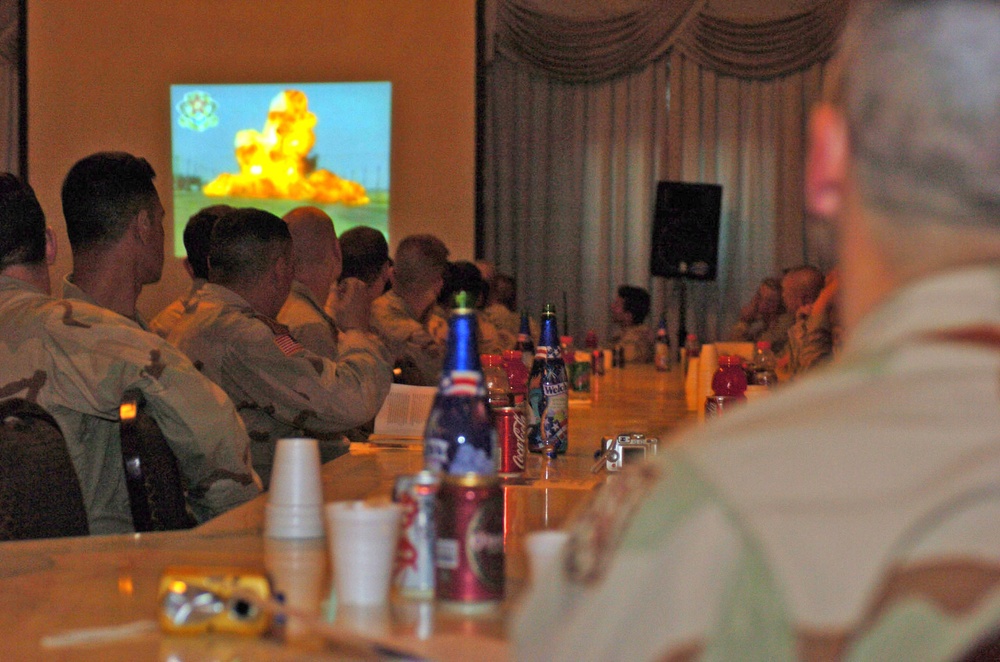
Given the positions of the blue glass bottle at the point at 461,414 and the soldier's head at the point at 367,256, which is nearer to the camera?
the blue glass bottle at the point at 461,414

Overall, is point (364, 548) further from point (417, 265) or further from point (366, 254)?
point (417, 265)

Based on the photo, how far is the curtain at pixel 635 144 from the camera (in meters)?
8.23

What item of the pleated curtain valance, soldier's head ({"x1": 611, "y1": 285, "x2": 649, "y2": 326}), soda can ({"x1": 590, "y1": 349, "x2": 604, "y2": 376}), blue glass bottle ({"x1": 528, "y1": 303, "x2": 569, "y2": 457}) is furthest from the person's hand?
the pleated curtain valance

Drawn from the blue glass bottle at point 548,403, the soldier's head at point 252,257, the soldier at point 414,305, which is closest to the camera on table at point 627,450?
the blue glass bottle at point 548,403

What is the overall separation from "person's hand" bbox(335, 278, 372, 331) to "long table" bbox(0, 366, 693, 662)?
122cm

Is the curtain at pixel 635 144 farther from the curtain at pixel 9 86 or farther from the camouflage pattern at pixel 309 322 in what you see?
the camouflage pattern at pixel 309 322

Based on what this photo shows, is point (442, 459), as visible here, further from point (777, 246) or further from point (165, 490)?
point (777, 246)

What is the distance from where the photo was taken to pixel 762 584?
0.58 meters

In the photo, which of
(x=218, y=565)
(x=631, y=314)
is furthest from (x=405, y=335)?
(x=631, y=314)

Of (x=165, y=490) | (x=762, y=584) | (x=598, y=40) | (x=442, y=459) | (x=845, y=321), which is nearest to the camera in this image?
(x=762, y=584)

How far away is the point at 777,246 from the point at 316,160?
3348 mm

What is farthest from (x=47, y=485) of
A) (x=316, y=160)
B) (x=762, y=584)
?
(x=316, y=160)

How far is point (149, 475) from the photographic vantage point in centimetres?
181

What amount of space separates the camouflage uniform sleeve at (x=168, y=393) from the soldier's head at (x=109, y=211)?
1.69ft
